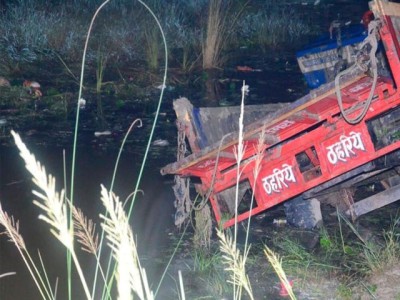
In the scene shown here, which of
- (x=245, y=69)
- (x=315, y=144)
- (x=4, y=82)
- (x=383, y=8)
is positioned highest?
(x=4, y=82)

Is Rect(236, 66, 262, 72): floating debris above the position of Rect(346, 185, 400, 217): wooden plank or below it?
above

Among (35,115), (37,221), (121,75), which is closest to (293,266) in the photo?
(37,221)

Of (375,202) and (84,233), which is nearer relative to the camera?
(84,233)

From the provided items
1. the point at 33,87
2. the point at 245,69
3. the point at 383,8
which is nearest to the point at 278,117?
the point at 383,8

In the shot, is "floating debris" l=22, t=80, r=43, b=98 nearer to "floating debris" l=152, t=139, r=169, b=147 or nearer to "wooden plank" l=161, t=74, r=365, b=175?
"floating debris" l=152, t=139, r=169, b=147

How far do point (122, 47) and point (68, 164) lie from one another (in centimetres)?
403

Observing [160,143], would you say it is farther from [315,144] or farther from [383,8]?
[383,8]

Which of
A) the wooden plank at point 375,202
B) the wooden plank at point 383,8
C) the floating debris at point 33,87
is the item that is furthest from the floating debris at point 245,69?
the wooden plank at point 383,8

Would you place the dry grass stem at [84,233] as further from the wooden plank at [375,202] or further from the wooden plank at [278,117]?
the wooden plank at [375,202]

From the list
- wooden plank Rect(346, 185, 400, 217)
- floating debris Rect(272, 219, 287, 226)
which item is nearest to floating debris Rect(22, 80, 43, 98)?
floating debris Rect(272, 219, 287, 226)

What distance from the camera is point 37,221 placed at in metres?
6.00

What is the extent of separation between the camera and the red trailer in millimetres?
4887

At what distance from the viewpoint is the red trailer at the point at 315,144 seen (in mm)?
4887

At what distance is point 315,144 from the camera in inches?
208
